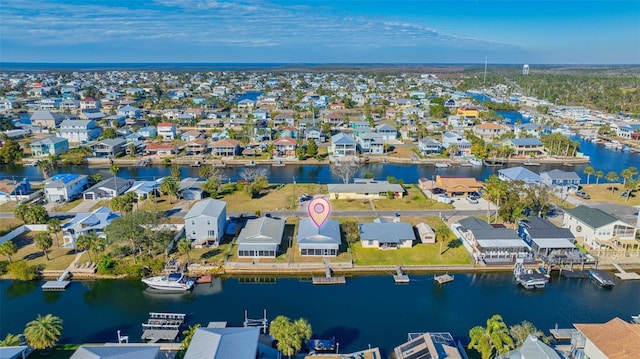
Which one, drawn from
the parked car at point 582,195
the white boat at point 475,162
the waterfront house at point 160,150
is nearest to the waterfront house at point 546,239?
the parked car at point 582,195

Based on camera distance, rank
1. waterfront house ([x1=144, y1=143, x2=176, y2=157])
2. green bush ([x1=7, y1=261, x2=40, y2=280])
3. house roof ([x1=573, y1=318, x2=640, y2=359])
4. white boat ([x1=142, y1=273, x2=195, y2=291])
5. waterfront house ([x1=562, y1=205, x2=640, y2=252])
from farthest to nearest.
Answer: waterfront house ([x1=144, y1=143, x2=176, y2=157]), waterfront house ([x1=562, y1=205, x2=640, y2=252]), green bush ([x1=7, y1=261, x2=40, y2=280]), white boat ([x1=142, y1=273, x2=195, y2=291]), house roof ([x1=573, y1=318, x2=640, y2=359])

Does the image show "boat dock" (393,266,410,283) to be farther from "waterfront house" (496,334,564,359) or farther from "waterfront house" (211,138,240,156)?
"waterfront house" (211,138,240,156)

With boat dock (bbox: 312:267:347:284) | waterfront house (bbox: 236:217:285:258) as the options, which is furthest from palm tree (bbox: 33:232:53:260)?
boat dock (bbox: 312:267:347:284)

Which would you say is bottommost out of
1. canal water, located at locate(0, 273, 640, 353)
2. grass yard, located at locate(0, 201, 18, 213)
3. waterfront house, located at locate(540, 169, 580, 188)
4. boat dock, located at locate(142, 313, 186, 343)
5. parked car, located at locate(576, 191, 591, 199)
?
canal water, located at locate(0, 273, 640, 353)

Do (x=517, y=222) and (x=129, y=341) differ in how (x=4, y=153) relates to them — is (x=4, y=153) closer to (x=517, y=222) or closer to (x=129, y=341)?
(x=129, y=341)

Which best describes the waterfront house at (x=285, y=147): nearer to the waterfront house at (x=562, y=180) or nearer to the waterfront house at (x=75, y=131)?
the waterfront house at (x=75, y=131)

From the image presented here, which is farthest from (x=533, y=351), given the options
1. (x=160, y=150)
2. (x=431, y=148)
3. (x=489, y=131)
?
(x=489, y=131)

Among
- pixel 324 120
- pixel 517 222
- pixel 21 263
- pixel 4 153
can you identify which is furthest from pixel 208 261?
pixel 324 120
